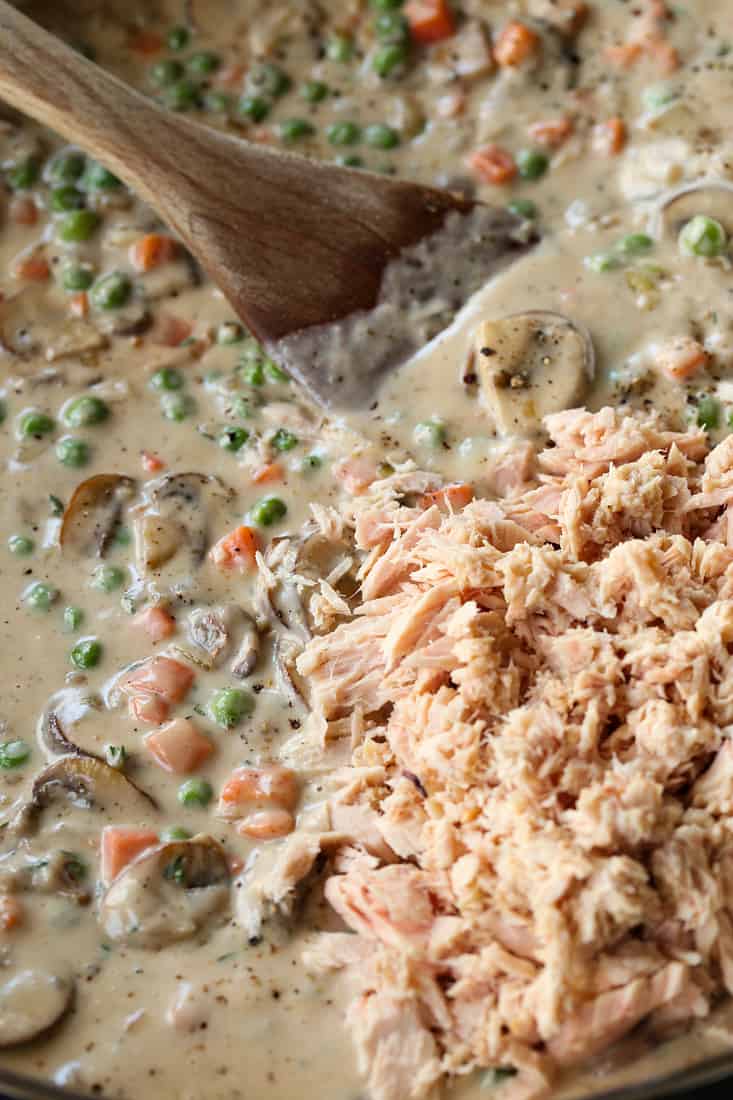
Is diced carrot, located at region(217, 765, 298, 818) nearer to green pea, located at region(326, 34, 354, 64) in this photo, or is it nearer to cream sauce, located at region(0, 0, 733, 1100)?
cream sauce, located at region(0, 0, 733, 1100)

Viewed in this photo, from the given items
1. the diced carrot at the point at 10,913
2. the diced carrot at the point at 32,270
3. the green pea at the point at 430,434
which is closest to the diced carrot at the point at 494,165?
the green pea at the point at 430,434

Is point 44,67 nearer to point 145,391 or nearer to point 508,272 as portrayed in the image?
point 145,391

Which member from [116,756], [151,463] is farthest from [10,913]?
[151,463]

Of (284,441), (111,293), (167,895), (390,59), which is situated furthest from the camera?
(390,59)

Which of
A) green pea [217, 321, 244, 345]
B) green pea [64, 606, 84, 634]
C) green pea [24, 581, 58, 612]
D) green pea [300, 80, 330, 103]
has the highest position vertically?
green pea [300, 80, 330, 103]

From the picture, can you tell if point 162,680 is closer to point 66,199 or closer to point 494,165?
point 66,199

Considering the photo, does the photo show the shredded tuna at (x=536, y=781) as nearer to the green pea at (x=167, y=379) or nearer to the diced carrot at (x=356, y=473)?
the diced carrot at (x=356, y=473)

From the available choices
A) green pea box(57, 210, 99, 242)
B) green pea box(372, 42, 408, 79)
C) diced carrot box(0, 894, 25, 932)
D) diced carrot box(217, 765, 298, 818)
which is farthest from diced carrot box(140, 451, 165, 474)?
green pea box(372, 42, 408, 79)
